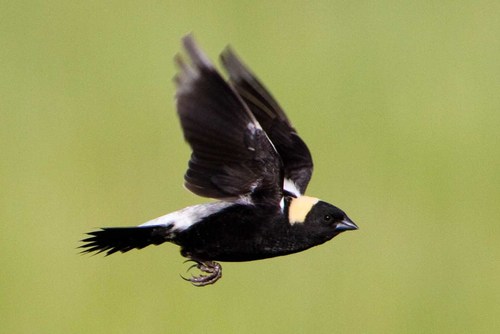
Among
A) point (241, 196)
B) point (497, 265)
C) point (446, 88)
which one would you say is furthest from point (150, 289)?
point (241, 196)

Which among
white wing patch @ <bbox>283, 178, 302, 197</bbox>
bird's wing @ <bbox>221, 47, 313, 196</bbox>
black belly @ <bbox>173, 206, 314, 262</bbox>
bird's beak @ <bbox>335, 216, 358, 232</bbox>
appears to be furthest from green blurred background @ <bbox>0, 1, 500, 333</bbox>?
black belly @ <bbox>173, 206, 314, 262</bbox>

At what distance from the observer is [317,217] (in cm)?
671

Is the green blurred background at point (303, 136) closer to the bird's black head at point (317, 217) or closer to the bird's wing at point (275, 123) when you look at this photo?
the bird's wing at point (275, 123)

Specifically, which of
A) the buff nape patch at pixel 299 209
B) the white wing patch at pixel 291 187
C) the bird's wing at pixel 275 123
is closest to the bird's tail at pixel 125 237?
the buff nape patch at pixel 299 209

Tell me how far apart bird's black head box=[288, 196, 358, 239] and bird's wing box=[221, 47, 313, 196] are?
0.35 meters

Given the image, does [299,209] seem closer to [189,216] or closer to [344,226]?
[344,226]

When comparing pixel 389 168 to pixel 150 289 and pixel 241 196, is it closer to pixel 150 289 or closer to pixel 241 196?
pixel 150 289

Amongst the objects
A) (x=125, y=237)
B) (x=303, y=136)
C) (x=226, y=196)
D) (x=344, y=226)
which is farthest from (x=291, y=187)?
(x=303, y=136)

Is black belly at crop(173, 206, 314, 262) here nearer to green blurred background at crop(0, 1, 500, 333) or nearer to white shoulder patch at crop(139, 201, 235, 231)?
white shoulder patch at crop(139, 201, 235, 231)

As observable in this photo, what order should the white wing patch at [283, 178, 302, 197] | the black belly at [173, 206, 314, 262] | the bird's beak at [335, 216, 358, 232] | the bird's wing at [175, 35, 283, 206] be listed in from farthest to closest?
1. the white wing patch at [283, 178, 302, 197]
2. the bird's beak at [335, 216, 358, 232]
3. the black belly at [173, 206, 314, 262]
4. the bird's wing at [175, 35, 283, 206]

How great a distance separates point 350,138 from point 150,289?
227cm

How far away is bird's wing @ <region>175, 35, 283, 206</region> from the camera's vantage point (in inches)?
250

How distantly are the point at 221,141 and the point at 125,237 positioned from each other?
1.75 ft

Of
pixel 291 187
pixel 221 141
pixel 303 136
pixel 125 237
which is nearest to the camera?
pixel 221 141
